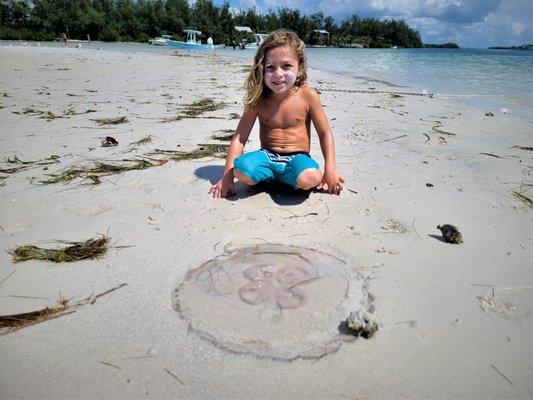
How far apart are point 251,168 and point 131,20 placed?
275 ft

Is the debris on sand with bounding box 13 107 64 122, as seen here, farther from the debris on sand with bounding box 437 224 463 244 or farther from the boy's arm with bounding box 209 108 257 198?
the debris on sand with bounding box 437 224 463 244

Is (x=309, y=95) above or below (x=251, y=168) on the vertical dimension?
above

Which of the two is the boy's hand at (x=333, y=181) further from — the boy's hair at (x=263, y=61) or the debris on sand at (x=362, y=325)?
the debris on sand at (x=362, y=325)

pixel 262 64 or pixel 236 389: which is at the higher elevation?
pixel 262 64

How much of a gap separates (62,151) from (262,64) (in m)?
2.52

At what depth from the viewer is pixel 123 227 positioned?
2.30 m

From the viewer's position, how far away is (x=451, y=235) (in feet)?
6.99

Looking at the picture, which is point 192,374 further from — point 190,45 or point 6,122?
point 190,45

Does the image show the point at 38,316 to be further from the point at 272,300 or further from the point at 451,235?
the point at 451,235

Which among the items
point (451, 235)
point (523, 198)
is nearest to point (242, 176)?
point (451, 235)

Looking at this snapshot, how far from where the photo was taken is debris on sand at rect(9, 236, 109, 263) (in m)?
1.95

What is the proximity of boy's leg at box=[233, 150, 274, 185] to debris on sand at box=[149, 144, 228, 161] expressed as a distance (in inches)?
41.9

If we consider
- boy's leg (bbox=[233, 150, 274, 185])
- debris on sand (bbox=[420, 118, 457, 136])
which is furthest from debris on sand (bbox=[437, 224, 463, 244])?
debris on sand (bbox=[420, 118, 457, 136])

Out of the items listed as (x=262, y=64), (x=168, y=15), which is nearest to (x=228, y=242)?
(x=262, y=64)
